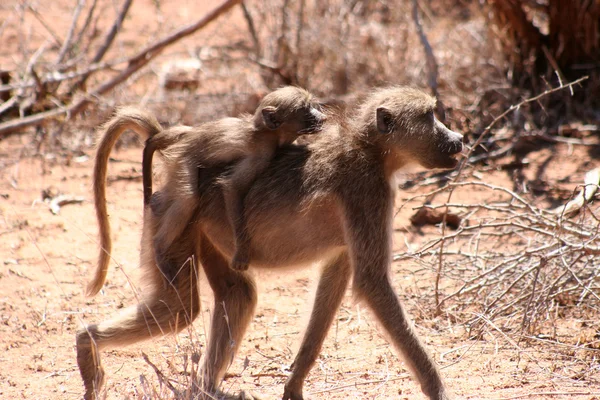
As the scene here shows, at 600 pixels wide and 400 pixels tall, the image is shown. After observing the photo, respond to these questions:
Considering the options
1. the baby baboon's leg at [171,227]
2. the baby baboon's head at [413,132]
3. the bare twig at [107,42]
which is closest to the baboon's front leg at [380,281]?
the baby baboon's head at [413,132]

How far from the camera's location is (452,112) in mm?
8125

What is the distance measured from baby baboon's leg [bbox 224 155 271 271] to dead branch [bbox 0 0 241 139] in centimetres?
407

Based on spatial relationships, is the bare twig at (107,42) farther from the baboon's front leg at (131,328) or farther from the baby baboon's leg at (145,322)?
the baboon's front leg at (131,328)

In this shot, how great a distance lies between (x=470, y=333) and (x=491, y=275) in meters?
0.57

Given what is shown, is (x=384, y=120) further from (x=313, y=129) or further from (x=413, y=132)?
(x=313, y=129)

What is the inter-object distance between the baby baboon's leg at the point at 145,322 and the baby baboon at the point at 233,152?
0.56ft

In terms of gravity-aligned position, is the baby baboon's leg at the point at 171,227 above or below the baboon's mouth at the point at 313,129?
below

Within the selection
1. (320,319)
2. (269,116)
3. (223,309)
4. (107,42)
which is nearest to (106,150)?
(269,116)

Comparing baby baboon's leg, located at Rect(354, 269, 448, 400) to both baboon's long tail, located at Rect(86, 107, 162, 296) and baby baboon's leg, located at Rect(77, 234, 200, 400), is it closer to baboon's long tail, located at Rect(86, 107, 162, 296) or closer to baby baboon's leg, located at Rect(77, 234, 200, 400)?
baby baboon's leg, located at Rect(77, 234, 200, 400)

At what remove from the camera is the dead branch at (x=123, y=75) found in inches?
314

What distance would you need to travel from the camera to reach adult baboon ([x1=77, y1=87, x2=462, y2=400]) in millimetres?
3949

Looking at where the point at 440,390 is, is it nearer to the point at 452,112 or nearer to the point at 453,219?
Result: the point at 453,219

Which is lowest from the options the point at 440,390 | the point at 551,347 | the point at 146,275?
the point at 551,347

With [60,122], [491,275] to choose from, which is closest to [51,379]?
[491,275]
